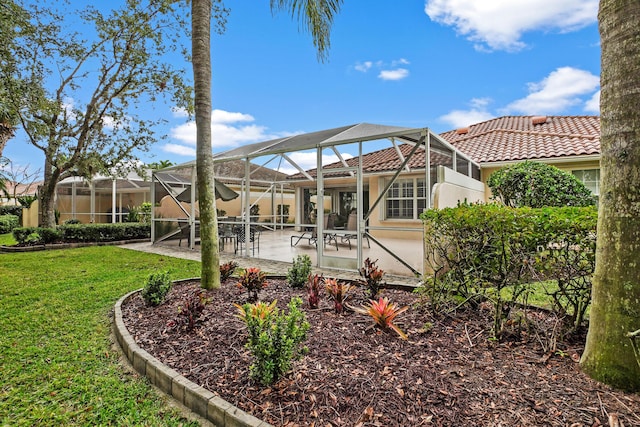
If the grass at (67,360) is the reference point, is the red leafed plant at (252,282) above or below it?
above

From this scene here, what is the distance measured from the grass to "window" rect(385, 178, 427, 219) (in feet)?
29.0

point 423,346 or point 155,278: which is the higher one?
point 155,278

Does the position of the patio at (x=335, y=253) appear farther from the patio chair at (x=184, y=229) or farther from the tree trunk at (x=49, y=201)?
the tree trunk at (x=49, y=201)

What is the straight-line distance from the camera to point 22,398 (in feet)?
8.76

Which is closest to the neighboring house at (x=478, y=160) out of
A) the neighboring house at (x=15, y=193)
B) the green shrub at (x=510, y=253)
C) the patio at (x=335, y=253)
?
the patio at (x=335, y=253)

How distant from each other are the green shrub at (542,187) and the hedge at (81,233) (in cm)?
1415

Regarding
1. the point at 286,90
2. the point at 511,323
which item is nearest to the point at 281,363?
the point at 511,323

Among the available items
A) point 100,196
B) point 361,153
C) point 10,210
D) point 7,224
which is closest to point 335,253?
point 361,153

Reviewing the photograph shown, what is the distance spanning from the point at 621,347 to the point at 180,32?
15.4 m

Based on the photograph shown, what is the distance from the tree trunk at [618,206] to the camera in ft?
7.22

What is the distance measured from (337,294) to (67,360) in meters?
2.87

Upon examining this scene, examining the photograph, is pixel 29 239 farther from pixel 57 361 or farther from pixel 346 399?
pixel 346 399

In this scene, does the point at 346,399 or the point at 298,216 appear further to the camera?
the point at 298,216

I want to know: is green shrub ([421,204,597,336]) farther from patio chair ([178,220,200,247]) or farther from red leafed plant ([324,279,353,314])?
patio chair ([178,220,200,247])
